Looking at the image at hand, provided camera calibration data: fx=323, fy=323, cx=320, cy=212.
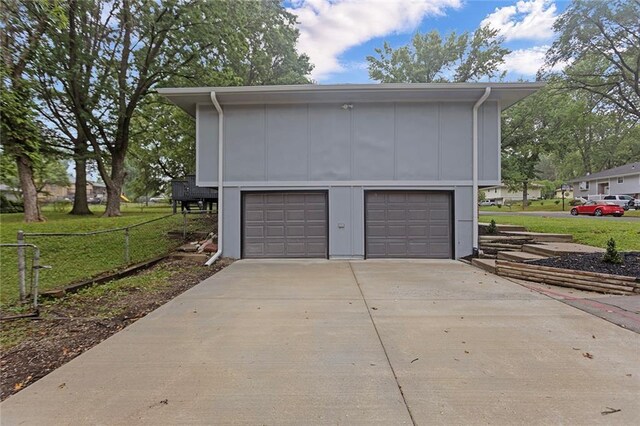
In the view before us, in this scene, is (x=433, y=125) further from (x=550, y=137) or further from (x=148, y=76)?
(x=550, y=137)

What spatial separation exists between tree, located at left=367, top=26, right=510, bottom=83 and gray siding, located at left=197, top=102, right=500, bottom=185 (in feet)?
45.1

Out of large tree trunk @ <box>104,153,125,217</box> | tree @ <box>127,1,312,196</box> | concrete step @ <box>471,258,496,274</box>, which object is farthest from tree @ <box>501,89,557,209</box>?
large tree trunk @ <box>104,153,125,217</box>

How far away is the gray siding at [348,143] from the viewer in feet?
27.8

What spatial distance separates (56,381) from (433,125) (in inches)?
338

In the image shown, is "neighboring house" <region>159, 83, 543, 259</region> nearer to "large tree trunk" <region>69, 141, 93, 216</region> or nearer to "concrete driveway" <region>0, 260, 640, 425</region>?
"concrete driveway" <region>0, 260, 640, 425</region>

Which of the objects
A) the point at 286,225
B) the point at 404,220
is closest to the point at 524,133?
the point at 404,220

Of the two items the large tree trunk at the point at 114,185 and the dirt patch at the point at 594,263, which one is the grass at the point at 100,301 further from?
the large tree trunk at the point at 114,185

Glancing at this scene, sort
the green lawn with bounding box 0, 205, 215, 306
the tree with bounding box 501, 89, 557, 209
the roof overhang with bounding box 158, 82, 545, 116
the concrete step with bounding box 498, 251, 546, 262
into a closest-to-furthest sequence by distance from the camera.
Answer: the green lawn with bounding box 0, 205, 215, 306 → the concrete step with bounding box 498, 251, 546, 262 → the roof overhang with bounding box 158, 82, 545, 116 → the tree with bounding box 501, 89, 557, 209

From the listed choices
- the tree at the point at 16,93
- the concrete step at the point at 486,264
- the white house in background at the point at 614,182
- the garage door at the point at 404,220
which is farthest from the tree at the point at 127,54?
the white house in background at the point at 614,182

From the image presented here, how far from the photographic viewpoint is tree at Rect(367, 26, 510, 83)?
20000 mm

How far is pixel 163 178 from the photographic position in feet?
90.7

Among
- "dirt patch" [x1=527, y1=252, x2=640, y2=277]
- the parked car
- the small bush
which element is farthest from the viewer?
the parked car

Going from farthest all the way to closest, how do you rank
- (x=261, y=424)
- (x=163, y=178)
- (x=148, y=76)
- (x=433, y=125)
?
(x=163, y=178)
(x=148, y=76)
(x=433, y=125)
(x=261, y=424)

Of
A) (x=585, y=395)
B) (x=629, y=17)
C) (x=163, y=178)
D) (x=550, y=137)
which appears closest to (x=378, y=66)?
(x=550, y=137)
